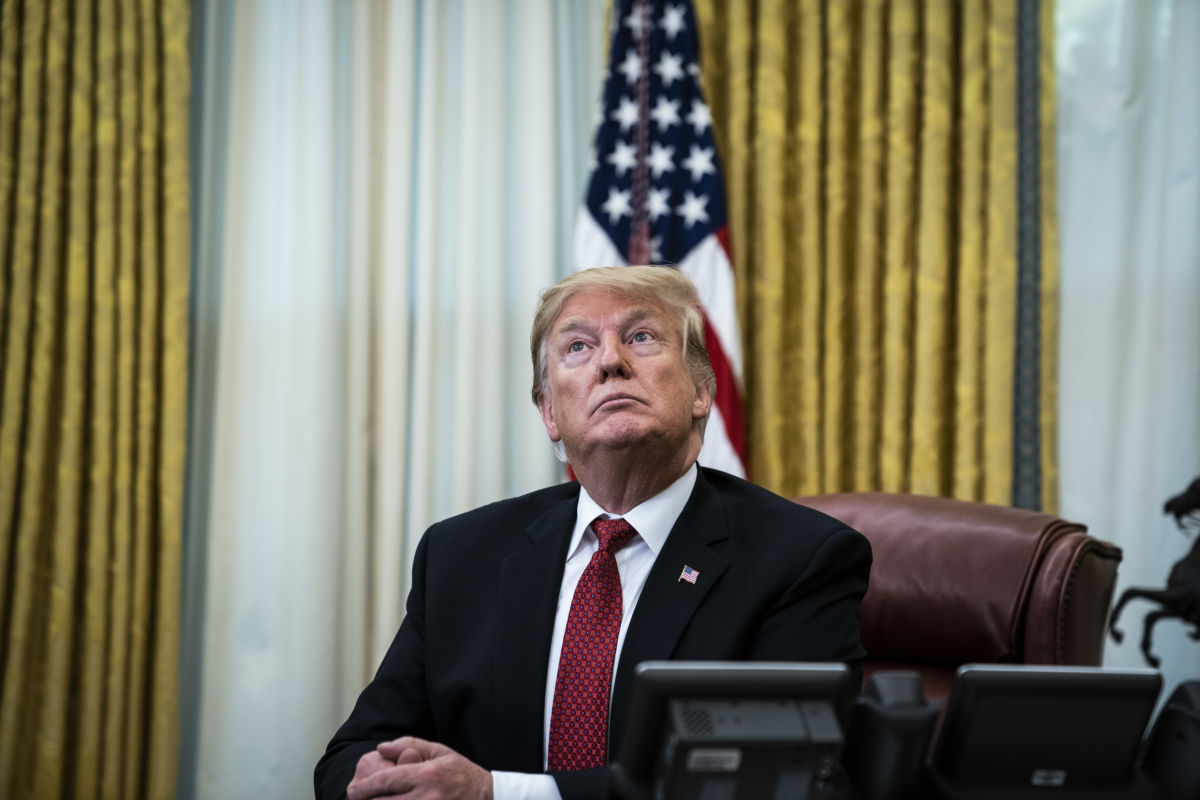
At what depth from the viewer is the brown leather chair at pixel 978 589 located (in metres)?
1.90

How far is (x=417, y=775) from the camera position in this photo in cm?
143

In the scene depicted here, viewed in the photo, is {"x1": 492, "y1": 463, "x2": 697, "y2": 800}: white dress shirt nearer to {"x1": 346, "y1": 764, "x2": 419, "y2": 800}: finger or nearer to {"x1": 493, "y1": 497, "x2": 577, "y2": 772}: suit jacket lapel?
{"x1": 493, "y1": 497, "x2": 577, "y2": 772}: suit jacket lapel

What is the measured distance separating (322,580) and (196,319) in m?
1.08

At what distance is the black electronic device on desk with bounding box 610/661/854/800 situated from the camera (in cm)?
87

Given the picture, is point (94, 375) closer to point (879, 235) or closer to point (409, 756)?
point (409, 756)

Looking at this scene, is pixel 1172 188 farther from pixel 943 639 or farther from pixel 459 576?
pixel 459 576

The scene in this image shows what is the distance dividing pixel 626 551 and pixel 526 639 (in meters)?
0.24

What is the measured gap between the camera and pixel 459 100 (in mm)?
3664

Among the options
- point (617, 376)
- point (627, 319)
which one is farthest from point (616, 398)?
point (627, 319)

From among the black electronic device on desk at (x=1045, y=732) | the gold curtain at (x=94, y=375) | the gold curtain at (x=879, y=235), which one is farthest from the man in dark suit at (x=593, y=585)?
the gold curtain at (x=94, y=375)

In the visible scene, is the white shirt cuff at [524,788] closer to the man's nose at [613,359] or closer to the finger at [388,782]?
the finger at [388,782]

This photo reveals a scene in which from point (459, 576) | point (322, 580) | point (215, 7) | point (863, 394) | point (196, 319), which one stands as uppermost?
point (215, 7)

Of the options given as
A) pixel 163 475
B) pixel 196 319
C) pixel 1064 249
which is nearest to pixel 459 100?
pixel 196 319

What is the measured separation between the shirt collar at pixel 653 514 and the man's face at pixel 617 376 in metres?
0.09
